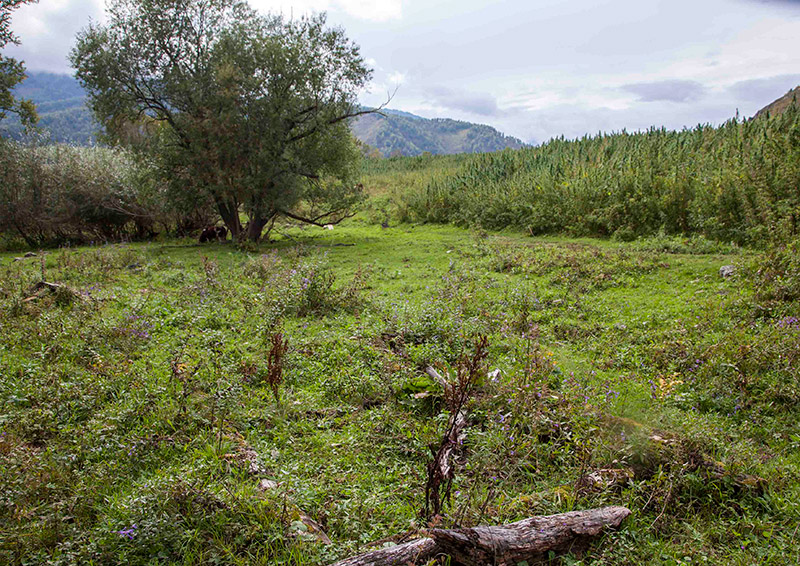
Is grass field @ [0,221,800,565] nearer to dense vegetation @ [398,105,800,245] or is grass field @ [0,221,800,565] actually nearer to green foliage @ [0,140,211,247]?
dense vegetation @ [398,105,800,245]

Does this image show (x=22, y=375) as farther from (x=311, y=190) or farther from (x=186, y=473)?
(x=311, y=190)

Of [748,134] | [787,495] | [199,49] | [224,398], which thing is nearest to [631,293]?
[787,495]

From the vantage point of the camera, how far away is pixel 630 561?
2.75 m

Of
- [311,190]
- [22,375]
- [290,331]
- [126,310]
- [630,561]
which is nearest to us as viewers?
[630,561]

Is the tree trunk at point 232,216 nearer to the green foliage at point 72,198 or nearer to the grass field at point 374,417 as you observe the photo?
the green foliage at point 72,198

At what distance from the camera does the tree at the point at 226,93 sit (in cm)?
1510

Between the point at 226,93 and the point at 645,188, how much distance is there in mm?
13060

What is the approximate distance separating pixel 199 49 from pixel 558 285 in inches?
573

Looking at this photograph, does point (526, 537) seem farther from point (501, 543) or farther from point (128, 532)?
point (128, 532)

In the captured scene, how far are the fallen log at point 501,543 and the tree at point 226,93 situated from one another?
567 inches

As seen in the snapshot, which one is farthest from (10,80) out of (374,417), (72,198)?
(374,417)

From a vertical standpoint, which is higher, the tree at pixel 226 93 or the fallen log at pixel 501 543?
the tree at pixel 226 93

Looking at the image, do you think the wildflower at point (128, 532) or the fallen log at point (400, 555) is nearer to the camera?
the fallen log at point (400, 555)

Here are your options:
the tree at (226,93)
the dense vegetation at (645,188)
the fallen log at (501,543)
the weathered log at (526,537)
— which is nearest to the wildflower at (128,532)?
the fallen log at (501,543)
